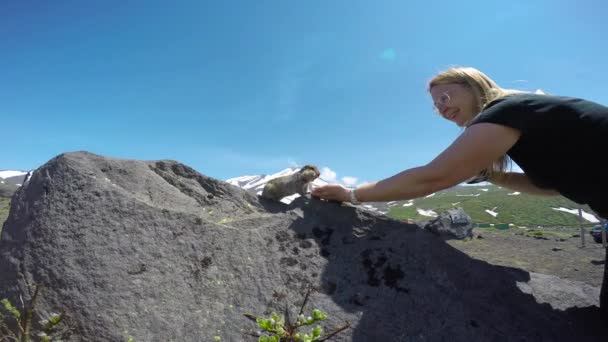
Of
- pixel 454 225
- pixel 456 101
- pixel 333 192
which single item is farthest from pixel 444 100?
pixel 454 225

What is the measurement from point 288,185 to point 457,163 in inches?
112

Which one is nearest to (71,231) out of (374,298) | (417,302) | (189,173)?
(189,173)

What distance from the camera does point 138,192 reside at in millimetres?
4586

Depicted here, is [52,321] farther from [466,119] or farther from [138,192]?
[466,119]

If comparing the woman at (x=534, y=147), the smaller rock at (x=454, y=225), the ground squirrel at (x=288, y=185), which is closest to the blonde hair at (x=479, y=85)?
the woman at (x=534, y=147)

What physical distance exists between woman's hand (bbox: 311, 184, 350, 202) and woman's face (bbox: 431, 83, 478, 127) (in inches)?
59.2

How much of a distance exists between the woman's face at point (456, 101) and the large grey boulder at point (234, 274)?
4.74 feet

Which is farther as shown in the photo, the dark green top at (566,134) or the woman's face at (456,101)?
the woman's face at (456,101)

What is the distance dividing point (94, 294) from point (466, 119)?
430 cm

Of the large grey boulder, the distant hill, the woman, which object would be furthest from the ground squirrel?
the distant hill

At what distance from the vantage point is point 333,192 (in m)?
4.73

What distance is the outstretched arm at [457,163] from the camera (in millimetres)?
3322

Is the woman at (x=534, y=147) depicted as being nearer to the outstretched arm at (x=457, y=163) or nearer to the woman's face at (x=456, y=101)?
the outstretched arm at (x=457, y=163)

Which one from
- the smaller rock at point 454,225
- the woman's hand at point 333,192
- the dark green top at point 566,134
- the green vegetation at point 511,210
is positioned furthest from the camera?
the green vegetation at point 511,210
